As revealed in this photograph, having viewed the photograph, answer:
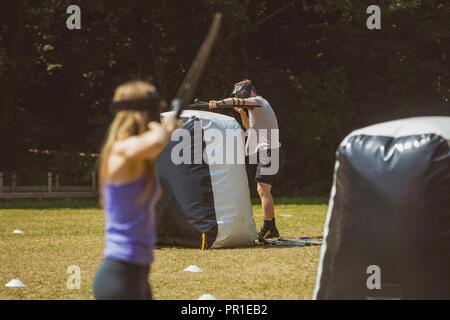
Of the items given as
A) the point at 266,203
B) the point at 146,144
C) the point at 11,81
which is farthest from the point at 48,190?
the point at 146,144

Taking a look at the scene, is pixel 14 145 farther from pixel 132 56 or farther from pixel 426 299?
pixel 426 299

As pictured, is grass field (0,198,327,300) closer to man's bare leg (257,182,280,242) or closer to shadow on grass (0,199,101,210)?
man's bare leg (257,182,280,242)

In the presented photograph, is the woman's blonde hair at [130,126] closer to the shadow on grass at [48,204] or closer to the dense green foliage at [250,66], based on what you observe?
the shadow on grass at [48,204]

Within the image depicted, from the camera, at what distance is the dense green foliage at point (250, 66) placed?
80.9 ft

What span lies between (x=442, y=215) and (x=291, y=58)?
2432cm

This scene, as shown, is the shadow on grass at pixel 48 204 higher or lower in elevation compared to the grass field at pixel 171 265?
lower

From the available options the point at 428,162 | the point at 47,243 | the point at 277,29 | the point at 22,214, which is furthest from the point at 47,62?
the point at 428,162

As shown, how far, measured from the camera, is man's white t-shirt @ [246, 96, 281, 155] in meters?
Answer: 10.4

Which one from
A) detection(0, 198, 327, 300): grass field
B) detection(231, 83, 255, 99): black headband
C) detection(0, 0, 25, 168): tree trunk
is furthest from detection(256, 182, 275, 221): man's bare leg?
detection(0, 0, 25, 168): tree trunk

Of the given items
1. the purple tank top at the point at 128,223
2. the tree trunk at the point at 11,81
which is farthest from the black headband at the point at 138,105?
the tree trunk at the point at 11,81

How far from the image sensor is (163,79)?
82.8 ft

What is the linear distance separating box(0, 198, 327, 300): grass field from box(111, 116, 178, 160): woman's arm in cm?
285

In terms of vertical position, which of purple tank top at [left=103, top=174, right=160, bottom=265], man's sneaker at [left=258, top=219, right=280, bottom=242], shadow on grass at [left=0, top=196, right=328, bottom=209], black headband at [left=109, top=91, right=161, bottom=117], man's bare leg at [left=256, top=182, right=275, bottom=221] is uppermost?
black headband at [left=109, top=91, right=161, bottom=117]

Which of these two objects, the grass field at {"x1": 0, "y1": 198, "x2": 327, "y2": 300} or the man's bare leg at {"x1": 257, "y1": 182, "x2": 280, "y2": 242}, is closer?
the grass field at {"x1": 0, "y1": 198, "x2": 327, "y2": 300}
